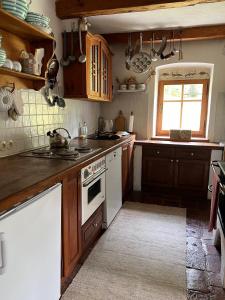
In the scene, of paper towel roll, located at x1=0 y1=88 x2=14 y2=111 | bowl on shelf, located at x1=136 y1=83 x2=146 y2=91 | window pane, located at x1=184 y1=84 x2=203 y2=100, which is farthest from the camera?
window pane, located at x1=184 y1=84 x2=203 y2=100

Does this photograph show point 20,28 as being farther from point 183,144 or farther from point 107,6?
point 183,144

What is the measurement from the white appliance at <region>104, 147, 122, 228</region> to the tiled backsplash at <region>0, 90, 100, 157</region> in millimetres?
669

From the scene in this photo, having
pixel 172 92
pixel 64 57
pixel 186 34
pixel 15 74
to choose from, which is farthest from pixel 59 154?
pixel 172 92

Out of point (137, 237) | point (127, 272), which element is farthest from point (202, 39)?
point (127, 272)

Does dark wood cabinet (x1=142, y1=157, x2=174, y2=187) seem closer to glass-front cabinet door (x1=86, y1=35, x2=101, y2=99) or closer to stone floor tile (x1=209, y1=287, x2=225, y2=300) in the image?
glass-front cabinet door (x1=86, y1=35, x2=101, y2=99)

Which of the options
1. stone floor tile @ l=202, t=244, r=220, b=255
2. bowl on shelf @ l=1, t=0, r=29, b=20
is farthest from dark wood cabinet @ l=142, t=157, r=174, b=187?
bowl on shelf @ l=1, t=0, r=29, b=20

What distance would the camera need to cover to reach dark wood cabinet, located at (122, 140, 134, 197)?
3091 mm

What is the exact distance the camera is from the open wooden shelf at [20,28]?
143 centimetres

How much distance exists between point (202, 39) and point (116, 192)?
94.9 inches

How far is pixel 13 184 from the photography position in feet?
3.72

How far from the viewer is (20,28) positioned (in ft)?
5.39

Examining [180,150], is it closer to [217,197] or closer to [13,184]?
[217,197]

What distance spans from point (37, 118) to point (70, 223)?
105cm

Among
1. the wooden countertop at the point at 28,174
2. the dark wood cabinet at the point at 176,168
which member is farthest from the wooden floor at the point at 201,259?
the wooden countertop at the point at 28,174
